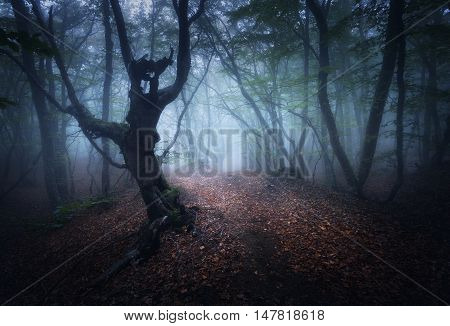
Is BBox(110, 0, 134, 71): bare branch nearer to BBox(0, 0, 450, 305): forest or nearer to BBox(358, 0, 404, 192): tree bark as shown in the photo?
BBox(0, 0, 450, 305): forest

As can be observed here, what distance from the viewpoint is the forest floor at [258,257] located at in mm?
4727

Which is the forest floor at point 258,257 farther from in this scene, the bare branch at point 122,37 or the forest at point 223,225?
the bare branch at point 122,37

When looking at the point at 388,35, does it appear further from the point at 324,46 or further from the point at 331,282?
the point at 331,282

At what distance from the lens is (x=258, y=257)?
18.9 feet

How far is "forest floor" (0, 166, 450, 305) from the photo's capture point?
4.73 meters

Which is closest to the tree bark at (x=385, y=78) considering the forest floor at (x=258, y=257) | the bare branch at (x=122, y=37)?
the forest floor at (x=258, y=257)

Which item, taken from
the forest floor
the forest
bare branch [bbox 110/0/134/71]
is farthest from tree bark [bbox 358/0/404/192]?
bare branch [bbox 110/0/134/71]

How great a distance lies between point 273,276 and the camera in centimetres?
511

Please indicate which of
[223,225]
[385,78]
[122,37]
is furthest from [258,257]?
[385,78]

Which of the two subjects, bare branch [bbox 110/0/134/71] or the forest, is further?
bare branch [bbox 110/0/134/71]

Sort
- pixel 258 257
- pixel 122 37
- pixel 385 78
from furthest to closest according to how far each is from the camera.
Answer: pixel 385 78 → pixel 122 37 → pixel 258 257

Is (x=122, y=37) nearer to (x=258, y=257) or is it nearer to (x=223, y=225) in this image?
(x=223, y=225)

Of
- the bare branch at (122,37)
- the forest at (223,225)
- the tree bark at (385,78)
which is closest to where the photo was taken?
the forest at (223,225)

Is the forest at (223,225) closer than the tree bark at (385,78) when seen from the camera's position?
Yes
